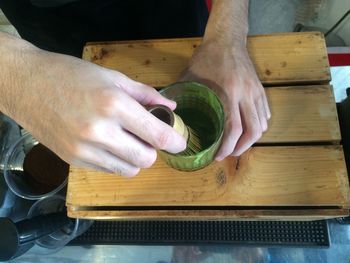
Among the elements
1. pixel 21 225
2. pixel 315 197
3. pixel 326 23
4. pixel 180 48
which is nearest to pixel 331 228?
pixel 315 197

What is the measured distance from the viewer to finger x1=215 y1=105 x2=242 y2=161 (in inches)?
21.4

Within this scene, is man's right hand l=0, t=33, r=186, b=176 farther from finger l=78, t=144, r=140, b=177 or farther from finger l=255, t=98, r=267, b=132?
finger l=255, t=98, r=267, b=132

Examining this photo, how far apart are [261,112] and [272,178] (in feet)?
0.37

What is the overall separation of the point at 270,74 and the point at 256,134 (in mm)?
158

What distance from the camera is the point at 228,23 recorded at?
665 mm

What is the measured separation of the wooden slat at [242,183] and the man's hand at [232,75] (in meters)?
0.05

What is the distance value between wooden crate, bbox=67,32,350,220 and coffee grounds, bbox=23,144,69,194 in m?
0.27

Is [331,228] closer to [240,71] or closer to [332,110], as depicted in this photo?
[332,110]

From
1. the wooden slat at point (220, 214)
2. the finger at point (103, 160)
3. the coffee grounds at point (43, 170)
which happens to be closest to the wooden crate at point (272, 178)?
the wooden slat at point (220, 214)

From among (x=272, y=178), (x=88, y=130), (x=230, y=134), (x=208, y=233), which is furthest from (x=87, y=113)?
(x=208, y=233)

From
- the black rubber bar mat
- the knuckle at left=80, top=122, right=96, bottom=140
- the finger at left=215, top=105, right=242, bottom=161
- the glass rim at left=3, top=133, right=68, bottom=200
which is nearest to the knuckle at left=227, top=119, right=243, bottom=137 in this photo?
the finger at left=215, top=105, right=242, bottom=161

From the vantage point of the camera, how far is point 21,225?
2.23ft

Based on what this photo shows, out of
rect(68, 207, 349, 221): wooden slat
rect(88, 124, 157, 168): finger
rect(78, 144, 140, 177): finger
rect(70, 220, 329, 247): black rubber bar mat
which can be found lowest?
rect(70, 220, 329, 247): black rubber bar mat

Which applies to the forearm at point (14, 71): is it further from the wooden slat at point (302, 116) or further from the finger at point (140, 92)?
the wooden slat at point (302, 116)
